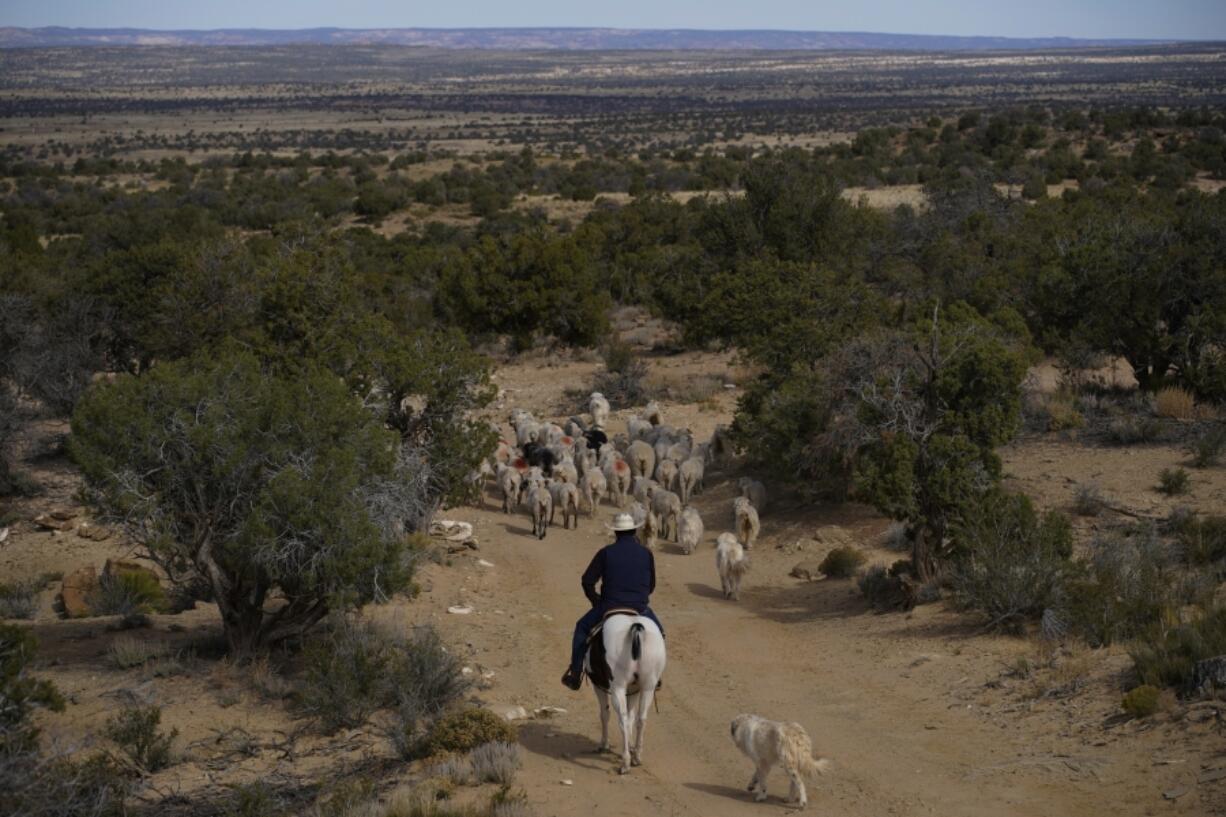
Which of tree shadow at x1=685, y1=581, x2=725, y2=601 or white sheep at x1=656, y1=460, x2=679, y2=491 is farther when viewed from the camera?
white sheep at x1=656, y1=460, x2=679, y2=491

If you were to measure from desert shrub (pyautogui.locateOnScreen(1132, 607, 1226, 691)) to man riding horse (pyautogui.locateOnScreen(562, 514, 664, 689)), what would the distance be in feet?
13.8

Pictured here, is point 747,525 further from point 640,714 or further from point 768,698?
point 640,714

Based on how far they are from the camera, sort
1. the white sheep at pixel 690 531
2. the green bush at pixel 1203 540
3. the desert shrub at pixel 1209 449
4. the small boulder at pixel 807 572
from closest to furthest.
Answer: the green bush at pixel 1203 540 < the small boulder at pixel 807 572 < the desert shrub at pixel 1209 449 < the white sheep at pixel 690 531

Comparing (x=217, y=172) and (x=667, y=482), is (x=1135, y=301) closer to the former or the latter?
(x=667, y=482)

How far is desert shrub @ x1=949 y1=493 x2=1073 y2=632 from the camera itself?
12.8 meters

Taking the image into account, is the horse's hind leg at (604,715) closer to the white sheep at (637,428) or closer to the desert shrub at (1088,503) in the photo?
the desert shrub at (1088,503)

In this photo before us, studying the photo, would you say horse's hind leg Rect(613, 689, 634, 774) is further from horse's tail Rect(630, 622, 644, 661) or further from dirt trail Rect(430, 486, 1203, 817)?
horse's tail Rect(630, 622, 644, 661)

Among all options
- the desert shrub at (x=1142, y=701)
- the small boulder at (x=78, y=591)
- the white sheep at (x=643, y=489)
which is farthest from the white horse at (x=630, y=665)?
the white sheep at (x=643, y=489)

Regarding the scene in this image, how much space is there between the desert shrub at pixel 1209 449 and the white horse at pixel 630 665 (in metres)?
10.9

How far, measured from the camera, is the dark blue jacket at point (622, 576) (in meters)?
10.3

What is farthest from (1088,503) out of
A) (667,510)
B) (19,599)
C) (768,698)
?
(19,599)

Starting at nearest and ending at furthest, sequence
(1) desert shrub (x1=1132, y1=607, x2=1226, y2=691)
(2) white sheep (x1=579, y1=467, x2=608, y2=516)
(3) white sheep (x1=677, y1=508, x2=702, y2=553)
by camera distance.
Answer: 1. (1) desert shrub (x1=1132, y1=607, x2=1226, y2=691)
2. (3) white sheep (x1=677, y1=508, x2=702, y2=553)
3. (2) white sheep (x1=579, y1=467, x2=608, y2=516)

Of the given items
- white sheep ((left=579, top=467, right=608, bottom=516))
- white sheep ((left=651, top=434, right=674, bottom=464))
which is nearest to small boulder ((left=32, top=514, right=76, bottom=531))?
white sheep ((left=579, top=467, right=608, bottom=516))

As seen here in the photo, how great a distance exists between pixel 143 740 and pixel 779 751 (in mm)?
5436
